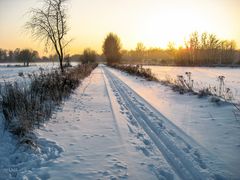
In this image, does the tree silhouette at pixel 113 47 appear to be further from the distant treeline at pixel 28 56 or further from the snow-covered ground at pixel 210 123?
the snow-covered ground at pixel 210 123

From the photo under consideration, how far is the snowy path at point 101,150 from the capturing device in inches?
149

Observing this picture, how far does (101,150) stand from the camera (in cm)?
478

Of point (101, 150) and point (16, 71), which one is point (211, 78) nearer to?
point (101, 150)

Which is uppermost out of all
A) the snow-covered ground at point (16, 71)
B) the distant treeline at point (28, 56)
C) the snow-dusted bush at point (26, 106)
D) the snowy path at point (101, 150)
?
the distant treeline at point (28, 56)

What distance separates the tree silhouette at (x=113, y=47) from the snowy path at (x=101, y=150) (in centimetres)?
5864

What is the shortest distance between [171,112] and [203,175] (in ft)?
14.6

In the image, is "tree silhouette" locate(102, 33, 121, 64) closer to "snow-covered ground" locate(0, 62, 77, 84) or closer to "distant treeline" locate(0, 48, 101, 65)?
"distant treeline" locate(0, 48, 101, 65)

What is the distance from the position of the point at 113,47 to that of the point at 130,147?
61659 mm

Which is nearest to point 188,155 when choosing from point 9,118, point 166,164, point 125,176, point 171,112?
point 166,164

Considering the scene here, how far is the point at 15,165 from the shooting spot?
4066 mm

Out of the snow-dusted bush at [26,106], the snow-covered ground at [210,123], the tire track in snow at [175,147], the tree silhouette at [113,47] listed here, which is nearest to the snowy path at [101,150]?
the tire track in snow at [175,147]

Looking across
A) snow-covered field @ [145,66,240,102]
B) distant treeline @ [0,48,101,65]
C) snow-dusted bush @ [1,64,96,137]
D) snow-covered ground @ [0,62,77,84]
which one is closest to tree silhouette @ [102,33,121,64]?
distant treeline @ [0,48,101,65]

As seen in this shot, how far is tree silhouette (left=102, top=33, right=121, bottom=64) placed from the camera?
65.2 m

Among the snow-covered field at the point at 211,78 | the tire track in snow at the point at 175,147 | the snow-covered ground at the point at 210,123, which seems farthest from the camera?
the snow-covered field at the point at 211,78
